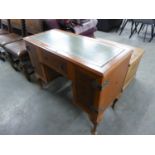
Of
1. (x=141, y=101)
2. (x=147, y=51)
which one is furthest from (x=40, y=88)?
(x=147, y=51)

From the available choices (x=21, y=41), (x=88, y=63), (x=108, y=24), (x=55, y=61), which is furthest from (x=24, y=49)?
(x=108, y=24)

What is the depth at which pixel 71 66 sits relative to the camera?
984mm

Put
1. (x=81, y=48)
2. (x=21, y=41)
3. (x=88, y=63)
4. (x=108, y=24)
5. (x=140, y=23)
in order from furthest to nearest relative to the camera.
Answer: (x=108, y=24) < (x=140, y=23) < (x=21, y=41) < (x=81, y=48) < (x=88, y=63)

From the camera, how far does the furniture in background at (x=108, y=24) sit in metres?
3.60

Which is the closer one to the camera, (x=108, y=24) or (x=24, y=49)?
(x=24, y=49)

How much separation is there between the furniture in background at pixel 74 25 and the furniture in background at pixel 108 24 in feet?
4.23

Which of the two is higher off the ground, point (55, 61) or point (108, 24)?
point (108, 24)

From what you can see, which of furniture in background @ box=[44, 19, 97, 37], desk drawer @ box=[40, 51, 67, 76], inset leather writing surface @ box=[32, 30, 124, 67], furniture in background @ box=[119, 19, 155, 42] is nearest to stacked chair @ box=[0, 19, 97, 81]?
furniture in background @ box=[44, 19, 97, 37]

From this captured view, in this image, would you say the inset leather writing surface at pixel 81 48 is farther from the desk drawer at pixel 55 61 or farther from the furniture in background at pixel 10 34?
the furniture in background at pixel 10 34

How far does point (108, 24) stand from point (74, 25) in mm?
1918

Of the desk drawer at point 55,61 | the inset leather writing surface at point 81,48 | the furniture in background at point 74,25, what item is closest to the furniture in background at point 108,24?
the furniture in background at point 74,25

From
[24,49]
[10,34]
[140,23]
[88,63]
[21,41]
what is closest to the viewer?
[88,63]

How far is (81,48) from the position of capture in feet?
3.61

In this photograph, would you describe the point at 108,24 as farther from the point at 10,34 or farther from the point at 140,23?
the point at 10,34
